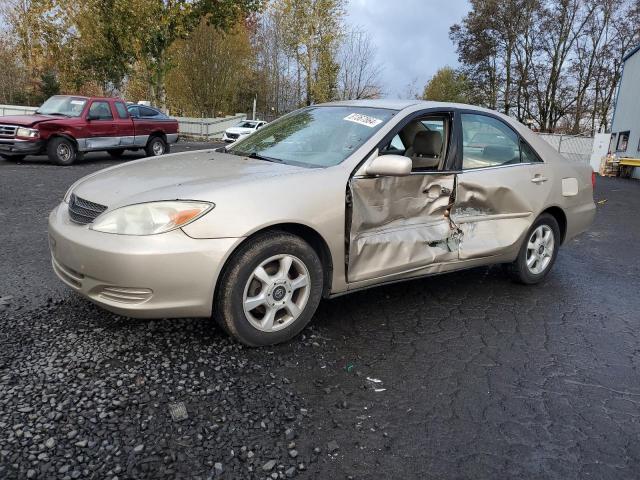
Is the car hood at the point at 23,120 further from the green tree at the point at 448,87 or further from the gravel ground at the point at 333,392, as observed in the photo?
the green tree at the point at 448,87

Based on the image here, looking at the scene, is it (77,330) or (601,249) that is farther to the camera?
(601,249)

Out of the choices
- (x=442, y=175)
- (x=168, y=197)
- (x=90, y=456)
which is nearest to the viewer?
(x=90, y=456)

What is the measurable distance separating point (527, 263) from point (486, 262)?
2.00 feet

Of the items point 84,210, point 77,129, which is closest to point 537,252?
point 84,210

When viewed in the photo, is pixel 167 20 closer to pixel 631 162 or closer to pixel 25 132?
pixel 25 132

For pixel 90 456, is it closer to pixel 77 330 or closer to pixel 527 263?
pixel 77 330

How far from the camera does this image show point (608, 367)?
317 cm

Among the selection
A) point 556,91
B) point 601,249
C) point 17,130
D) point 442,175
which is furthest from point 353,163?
point 556,91

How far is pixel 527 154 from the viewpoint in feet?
14.7

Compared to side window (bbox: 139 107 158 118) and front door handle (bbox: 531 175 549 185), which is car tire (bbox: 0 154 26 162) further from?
front door handle (bbox: 531 175 549 185)

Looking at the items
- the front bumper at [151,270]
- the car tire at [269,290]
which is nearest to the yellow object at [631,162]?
the car tire at [269,290]

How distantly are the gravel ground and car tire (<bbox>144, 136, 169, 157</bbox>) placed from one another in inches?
430

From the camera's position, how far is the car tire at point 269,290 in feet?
9.46

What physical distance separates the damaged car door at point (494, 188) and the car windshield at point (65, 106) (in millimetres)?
11099
